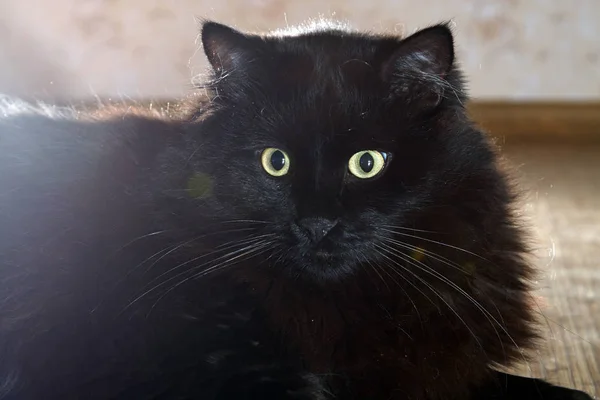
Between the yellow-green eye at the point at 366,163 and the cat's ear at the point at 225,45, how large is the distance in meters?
0.27

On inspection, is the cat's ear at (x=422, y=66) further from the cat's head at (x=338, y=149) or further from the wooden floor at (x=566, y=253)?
the wooden floor at (x=566, y=253)

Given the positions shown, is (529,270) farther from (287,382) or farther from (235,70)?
(235,70)

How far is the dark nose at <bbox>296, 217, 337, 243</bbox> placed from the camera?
1.11 metres

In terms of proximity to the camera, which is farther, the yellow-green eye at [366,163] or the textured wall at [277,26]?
the textured wall at [277,26]

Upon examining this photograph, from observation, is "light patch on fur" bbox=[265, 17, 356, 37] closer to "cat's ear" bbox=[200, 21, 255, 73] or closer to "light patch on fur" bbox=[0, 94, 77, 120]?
"cat's ear" bbox=[200, 21, 255, 73]

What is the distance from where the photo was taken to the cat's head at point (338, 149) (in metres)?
1.13

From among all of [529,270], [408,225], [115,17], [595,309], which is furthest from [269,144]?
[115,17]

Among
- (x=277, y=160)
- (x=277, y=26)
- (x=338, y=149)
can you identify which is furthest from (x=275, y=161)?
(x=277, y=26)

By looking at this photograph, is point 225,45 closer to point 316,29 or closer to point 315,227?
point 316,29

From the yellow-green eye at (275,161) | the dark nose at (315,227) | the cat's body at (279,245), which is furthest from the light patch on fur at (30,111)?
the dark nose at (315,227)

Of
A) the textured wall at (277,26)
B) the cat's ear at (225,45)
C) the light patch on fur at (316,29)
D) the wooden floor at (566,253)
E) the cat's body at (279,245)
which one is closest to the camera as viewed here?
the cat's body at (279,245)

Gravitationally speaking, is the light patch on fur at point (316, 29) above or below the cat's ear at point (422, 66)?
above

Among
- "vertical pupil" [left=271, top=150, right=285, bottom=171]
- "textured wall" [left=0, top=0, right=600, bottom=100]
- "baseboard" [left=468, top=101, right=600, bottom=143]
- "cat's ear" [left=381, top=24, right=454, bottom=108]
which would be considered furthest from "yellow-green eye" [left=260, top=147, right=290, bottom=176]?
"baseboard" [left=468, top=101, right=600, bottom=143]

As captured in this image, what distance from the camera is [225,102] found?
125 cm
